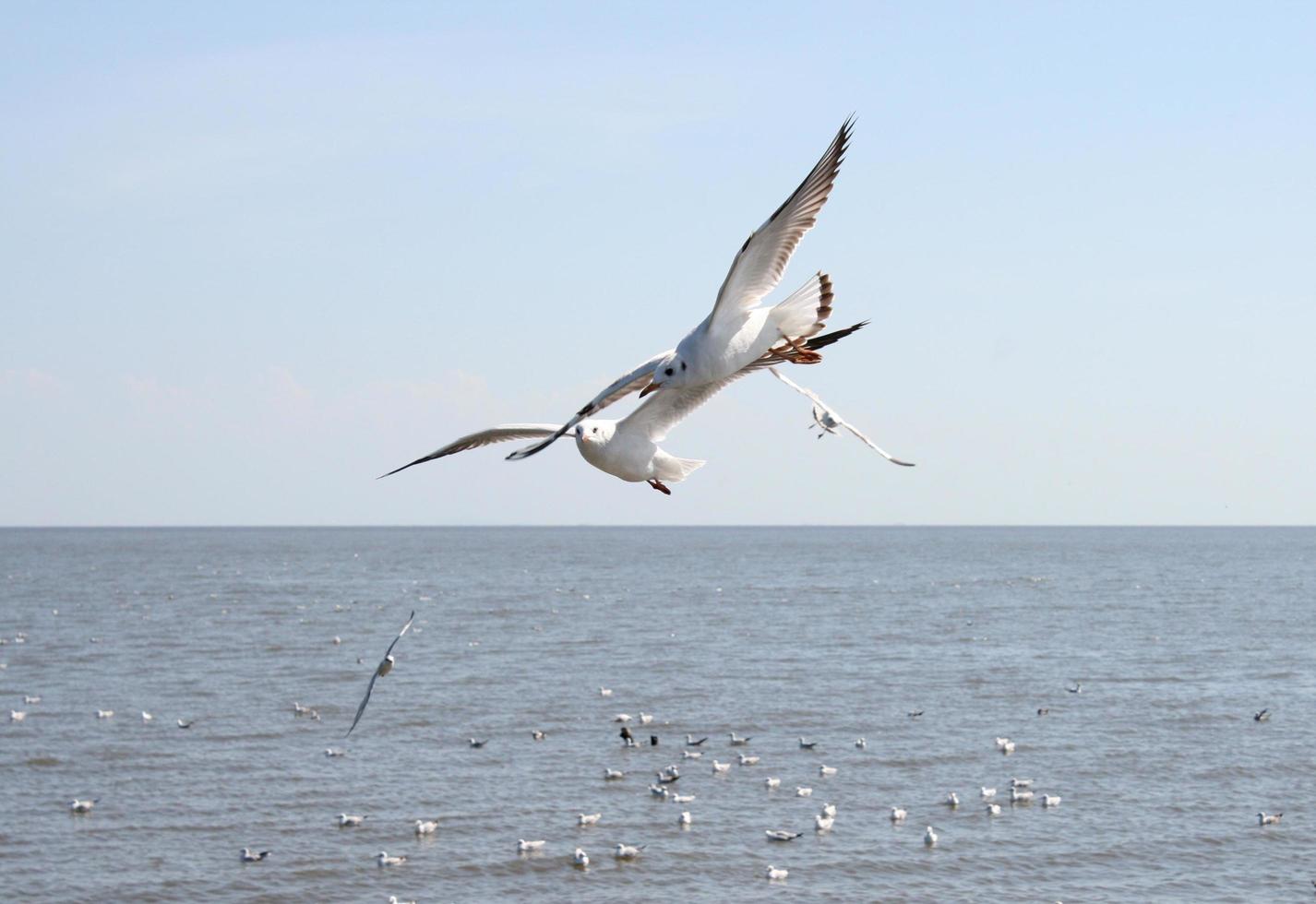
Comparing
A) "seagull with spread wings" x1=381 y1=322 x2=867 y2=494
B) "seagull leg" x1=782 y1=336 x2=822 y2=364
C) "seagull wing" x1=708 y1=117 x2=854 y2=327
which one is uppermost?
"seagull wing" x1=708 y1=117 x2=854 y2=327

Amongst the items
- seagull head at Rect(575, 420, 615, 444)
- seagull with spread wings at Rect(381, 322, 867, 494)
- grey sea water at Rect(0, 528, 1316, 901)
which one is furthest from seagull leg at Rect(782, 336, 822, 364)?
grey sea water at Rect(0, 528, 1316, 901)

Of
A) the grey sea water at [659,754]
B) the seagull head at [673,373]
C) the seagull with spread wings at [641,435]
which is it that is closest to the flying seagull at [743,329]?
the seagull head at [673,373]

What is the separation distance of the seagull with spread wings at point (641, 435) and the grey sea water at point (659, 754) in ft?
46.2

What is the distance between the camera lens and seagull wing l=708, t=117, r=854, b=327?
6988 millimetres

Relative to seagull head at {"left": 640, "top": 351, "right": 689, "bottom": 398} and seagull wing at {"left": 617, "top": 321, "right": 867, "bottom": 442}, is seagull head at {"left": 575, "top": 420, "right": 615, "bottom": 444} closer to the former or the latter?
seagull wing at {"left": 617, "top": 321, "right": 867, "bottom": 442}

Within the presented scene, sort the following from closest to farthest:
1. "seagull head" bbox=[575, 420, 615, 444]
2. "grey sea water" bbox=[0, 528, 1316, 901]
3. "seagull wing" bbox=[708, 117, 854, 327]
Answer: "seagull wing" bbox=[708, 117, 854, 327], "seagull head" bbox=[575, 420, 615, 444], "grey sea water" bbox=[0, 528, 1316, 901]

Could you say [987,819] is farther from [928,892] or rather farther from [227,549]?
[227,549]

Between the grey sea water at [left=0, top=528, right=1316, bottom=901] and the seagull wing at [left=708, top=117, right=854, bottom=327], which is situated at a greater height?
the seagull wing at [left=708, top=117, right=854, bottom=327]

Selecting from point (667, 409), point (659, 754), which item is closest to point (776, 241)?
point (667, 409)

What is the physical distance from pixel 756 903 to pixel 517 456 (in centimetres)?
1520

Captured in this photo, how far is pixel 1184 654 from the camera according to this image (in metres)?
49.1

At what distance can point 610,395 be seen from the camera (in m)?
7.66

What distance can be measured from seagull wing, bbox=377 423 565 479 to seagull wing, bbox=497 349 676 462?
69cm

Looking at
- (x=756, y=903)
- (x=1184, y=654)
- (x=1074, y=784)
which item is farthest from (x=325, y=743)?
(x=1184, y=654)
